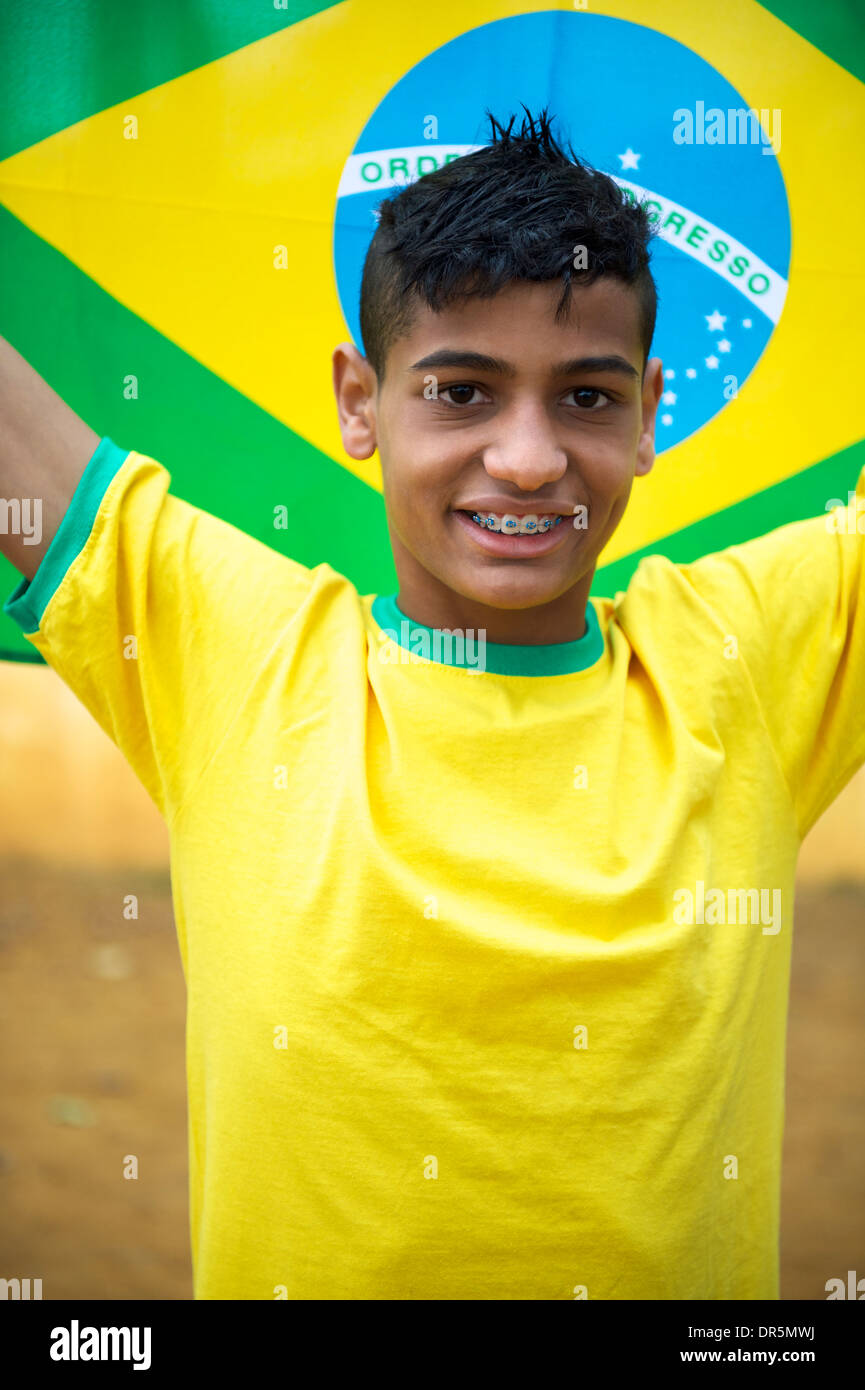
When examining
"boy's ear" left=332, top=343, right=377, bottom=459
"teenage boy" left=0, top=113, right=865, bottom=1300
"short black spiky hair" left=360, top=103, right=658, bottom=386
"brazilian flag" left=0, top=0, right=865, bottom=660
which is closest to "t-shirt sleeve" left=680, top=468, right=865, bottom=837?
"teenage boy" left=0, top=113, right=865, bottom=1300

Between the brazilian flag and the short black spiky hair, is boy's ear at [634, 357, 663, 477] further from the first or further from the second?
the brazilian flag

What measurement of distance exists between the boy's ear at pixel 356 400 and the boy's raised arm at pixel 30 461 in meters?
0.28

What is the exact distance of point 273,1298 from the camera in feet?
2.91

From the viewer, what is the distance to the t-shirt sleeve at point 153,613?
2.88 feet

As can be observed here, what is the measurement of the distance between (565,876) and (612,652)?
255mm

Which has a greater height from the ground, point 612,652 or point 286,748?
point 612,652

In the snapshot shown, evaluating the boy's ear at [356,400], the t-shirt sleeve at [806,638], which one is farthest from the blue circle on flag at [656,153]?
the t-shirt sleeve at [806,638]

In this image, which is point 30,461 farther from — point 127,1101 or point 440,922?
point 127,1101

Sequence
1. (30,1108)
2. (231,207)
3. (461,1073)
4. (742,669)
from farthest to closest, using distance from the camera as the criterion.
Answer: (30,1108)
(231,207)
(742,669)
(461,1073)

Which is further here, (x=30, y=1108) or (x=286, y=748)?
(x=30, y=1108)

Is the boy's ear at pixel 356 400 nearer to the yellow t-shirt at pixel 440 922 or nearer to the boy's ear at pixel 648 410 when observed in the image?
the yellow t-shirt at pixel 440 922
